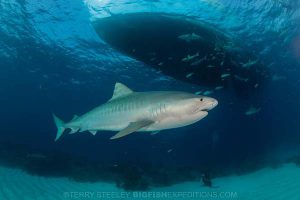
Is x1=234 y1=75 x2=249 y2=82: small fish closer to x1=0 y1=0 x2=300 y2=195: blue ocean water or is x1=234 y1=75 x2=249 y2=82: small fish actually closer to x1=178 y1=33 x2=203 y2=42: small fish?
x1=0 y1=0 x2=300 y2=195: blue ocean water

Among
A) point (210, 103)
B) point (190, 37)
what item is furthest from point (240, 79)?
point (210, 103)

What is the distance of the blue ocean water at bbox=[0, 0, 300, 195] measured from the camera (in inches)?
583

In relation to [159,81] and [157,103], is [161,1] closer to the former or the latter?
[157,103]

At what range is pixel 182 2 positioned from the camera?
1276cm

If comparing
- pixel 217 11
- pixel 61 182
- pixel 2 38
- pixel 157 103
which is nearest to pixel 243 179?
pixel 61 182

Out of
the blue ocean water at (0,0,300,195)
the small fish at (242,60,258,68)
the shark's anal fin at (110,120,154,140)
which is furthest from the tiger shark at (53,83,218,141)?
the small fish at (242,60,258,68)

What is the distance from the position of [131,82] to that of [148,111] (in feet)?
72.2

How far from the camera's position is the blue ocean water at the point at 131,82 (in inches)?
583

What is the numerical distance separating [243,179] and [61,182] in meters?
16.6

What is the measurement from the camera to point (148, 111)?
5.16 m

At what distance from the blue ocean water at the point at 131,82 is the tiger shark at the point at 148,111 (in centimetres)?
758

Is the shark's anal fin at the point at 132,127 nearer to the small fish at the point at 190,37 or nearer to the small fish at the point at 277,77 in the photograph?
the small fish at the point at 190,37

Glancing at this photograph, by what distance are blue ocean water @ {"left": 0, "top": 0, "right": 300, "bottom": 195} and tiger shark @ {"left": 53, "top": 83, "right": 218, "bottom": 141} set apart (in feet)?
24.9

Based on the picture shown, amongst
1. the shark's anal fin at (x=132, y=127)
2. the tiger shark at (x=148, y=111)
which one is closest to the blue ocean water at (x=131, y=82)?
the tiger shark at (x=148, y=111)
